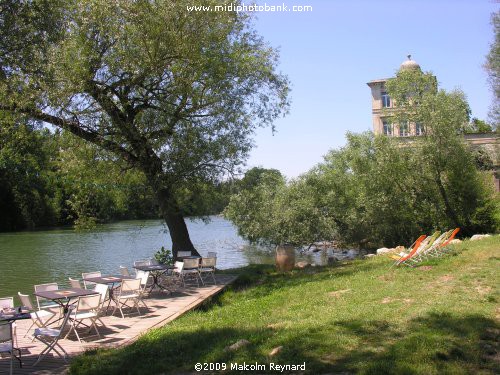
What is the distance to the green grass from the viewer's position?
17.5 feet

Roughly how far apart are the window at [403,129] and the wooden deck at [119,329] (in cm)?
1387

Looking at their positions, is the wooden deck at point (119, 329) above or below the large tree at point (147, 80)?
below

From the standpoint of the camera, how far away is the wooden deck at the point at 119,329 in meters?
6.61

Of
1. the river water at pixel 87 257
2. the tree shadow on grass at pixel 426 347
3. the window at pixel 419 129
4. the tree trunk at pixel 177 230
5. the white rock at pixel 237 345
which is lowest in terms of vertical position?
the river water at pixel 87 257

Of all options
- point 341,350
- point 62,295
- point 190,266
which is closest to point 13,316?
point 62,295

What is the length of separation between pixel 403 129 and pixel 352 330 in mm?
17906

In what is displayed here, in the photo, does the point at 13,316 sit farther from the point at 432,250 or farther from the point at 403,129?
the point at 403,129

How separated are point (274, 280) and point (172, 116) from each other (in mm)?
5742

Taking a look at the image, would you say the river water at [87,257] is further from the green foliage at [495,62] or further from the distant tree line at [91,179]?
the green foliage at [495,62]

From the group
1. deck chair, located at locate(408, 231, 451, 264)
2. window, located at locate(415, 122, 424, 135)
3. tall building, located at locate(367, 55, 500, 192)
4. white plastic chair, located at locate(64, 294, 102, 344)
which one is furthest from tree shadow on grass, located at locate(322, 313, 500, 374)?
tall building, located at locate(367, 55, 500, 192)

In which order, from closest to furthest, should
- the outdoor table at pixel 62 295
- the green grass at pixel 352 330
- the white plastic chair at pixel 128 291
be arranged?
the green grass at pixel 352 330 < the outdoor table at pixel 62 295 < the white plastic chair at pixel 128 291

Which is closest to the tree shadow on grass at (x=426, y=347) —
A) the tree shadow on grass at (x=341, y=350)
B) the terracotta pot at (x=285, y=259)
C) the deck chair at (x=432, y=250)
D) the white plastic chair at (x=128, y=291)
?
the tree shadow on grass at (x=341, y=350)

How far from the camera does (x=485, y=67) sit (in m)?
22.4

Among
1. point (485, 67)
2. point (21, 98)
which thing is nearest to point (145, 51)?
point (21, 98)
